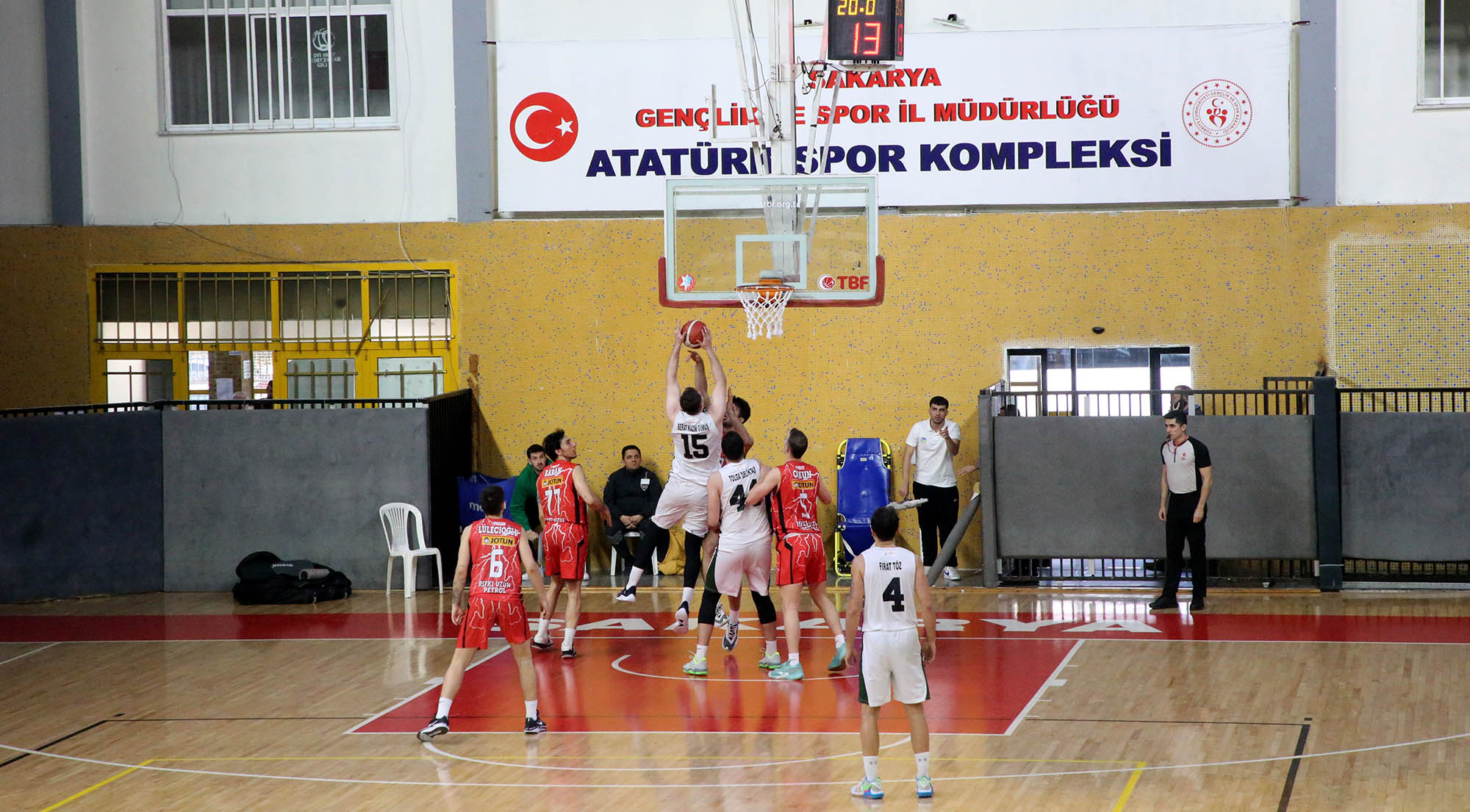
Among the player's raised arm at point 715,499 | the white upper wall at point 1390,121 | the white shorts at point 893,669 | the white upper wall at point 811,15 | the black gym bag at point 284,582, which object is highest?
the white upper wall at point 811,15

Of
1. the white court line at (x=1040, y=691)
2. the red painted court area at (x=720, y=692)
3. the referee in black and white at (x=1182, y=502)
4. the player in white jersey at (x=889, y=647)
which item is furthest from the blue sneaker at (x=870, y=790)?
the referee in black and white at (x=1182, y=502)

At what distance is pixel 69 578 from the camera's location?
47.2 feet

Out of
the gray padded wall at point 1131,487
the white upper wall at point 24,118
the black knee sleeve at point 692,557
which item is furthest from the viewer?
the white upper wall at point 24,118

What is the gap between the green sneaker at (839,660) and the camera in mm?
10391

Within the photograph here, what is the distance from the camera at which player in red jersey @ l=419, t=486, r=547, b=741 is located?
345 inches

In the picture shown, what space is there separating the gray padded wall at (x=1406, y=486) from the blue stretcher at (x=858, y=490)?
4.55 meters

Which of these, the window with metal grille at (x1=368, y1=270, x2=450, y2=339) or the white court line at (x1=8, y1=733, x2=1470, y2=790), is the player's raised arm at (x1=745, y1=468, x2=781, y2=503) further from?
the window with metal grille at (x1=368, y1=270, x2=450, y2=339)

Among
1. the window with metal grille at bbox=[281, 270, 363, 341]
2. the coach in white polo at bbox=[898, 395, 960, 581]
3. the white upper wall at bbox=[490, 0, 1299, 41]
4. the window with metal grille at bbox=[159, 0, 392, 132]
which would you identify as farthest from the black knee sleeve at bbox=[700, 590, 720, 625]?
the window with metal grille at bbox=[159, 0, 392, 132]

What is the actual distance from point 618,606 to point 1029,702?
16.6 feet

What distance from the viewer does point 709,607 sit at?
408 inches

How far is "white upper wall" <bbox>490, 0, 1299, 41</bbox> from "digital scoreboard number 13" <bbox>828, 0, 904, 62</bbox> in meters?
4.06

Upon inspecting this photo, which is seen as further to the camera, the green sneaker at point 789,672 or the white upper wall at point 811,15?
→ the white upper wall at point 811,15

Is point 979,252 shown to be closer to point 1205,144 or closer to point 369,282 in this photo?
point 1205,144

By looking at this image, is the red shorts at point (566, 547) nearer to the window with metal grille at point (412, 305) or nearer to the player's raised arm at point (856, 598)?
the player's raised arm at point (856, 598)
